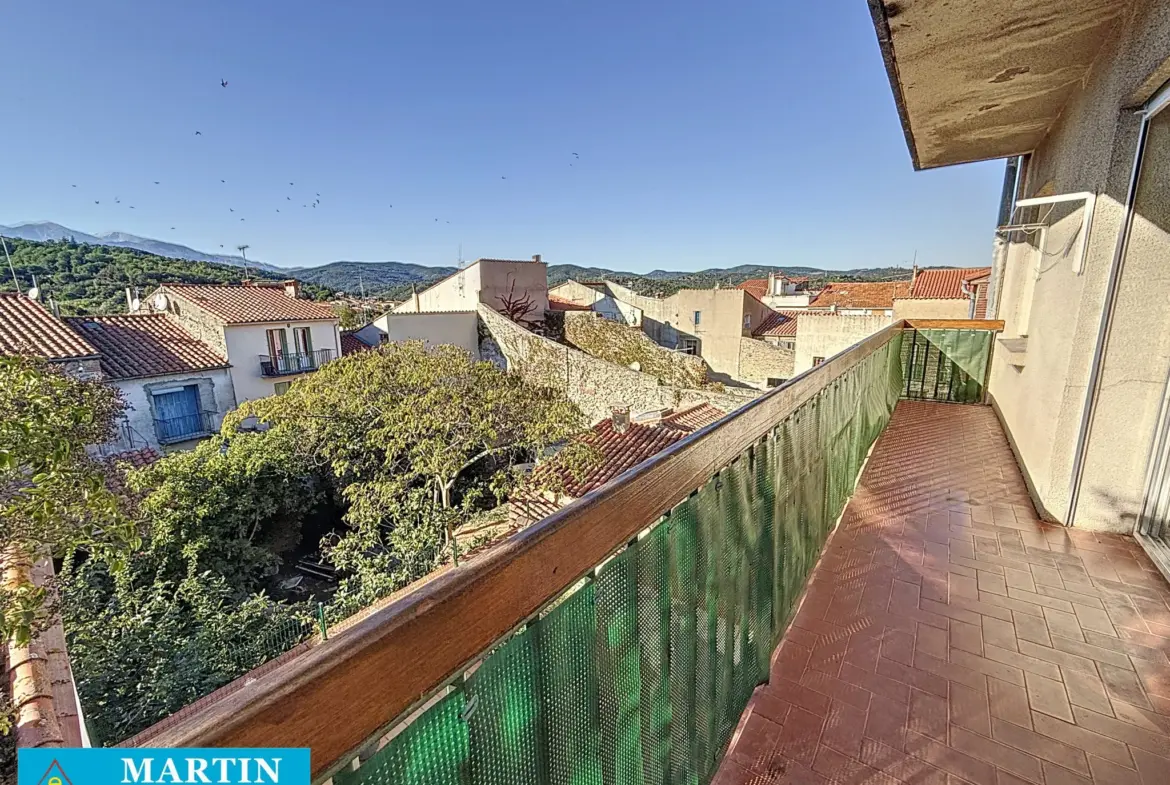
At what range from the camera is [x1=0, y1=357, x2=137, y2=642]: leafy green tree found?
127 inches

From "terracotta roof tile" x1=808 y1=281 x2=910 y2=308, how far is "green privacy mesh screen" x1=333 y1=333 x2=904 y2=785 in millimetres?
26650

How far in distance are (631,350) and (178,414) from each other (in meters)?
13.9

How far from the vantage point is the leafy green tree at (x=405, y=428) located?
9.54 meters

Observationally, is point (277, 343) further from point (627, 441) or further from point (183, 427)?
point (627, 441)

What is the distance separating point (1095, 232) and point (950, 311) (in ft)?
40.3

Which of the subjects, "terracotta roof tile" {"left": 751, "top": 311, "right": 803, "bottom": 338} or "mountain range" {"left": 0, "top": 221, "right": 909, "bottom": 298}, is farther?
"mountain range" {"left": 0, "top": 221, "right": 909, "bottom": 298}

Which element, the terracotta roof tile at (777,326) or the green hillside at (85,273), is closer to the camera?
the green hillside at (85,273)

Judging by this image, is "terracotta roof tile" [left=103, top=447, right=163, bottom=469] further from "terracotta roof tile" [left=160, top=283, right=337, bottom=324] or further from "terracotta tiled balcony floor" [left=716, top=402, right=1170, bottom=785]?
"terracotta tiled balcony floor" [left=716, top=402, right=1170, bottom=785]

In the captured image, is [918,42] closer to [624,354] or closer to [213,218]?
[624,354]

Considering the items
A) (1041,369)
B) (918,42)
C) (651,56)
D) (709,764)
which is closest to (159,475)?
(709,764)

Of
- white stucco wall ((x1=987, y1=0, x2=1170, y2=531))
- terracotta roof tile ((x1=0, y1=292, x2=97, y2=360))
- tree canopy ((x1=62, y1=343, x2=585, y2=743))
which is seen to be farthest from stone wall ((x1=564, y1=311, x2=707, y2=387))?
terracotta roof tile ((x1=0, y1=292, x2=97, y2=360))

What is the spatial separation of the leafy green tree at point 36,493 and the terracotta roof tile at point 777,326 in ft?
72.3

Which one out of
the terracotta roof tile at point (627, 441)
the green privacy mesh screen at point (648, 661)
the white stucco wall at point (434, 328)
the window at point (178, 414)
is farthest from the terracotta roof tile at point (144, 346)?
Result: the green privacy mesh screen at point (648, 661)

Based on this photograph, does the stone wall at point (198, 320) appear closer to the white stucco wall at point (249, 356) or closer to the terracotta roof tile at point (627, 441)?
the white stucco wall at point (249, 356)
